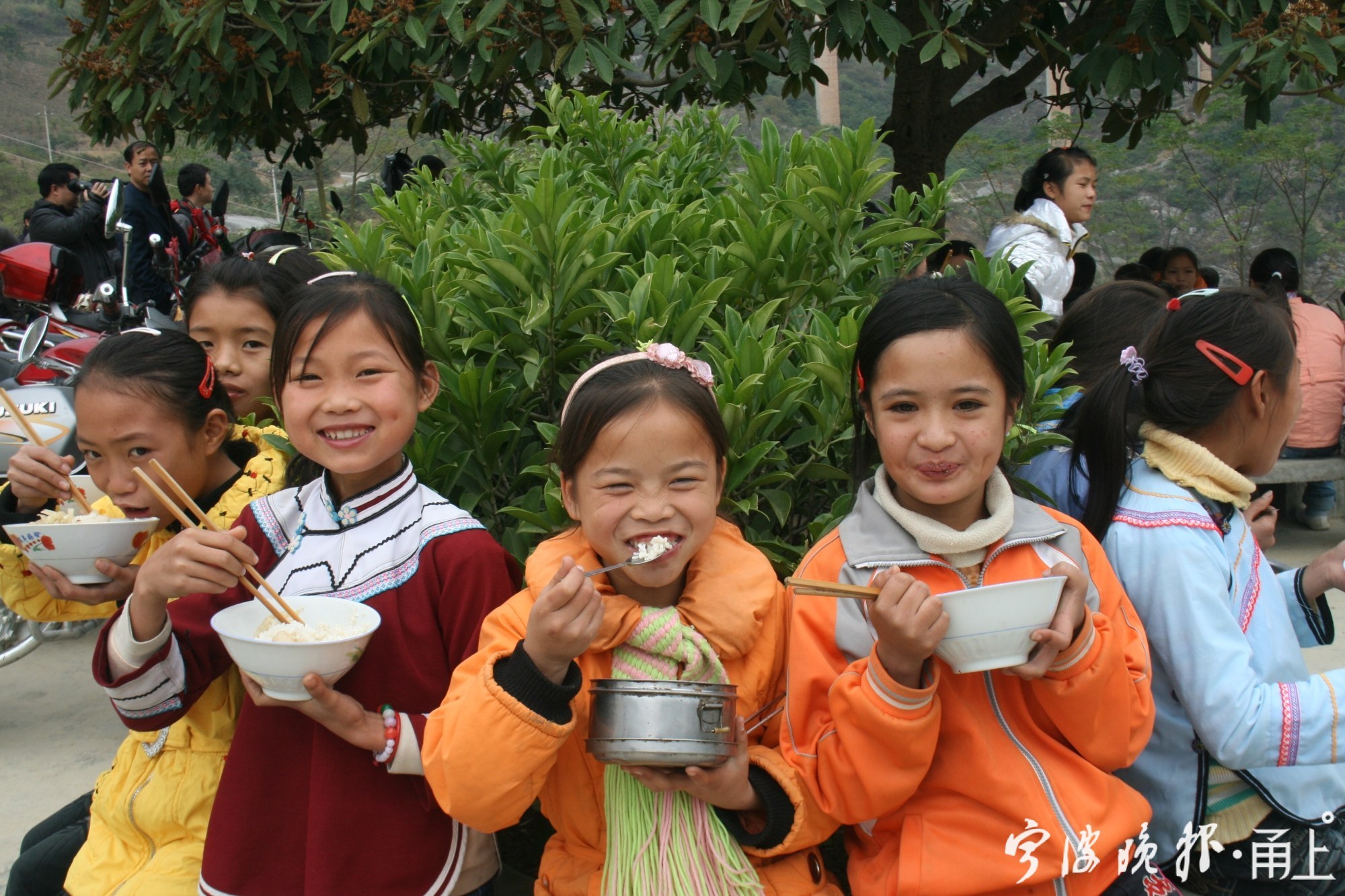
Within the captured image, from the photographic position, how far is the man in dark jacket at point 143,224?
689 cm

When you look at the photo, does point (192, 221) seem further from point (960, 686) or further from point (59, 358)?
point (960, 686)

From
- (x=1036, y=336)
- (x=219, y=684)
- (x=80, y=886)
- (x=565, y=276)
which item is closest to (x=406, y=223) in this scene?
(x=565, y=276)

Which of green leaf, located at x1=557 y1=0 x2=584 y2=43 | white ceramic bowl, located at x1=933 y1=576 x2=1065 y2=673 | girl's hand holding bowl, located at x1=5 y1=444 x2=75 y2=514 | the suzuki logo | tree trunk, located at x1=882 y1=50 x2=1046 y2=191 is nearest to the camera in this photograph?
white ceramic bowl, located at x1=933 y1=576 x2=1065 y2=673

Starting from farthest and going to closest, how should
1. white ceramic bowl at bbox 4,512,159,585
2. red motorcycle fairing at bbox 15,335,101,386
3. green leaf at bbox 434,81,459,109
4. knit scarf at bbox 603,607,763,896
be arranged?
green leaf at bbox 434,81,459,109 < red motorcycle fairing at bbox 15,335,101,386 < white ceramic bowl at bbox 4,512,159,585 < knit scarf at bbox 603,607,763,896

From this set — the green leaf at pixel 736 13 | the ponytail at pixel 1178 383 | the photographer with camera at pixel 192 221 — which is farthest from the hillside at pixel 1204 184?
the ponytail at pixel 1178 383

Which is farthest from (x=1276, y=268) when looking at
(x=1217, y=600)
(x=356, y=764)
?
(x=356, y=764)

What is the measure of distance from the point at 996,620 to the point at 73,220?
804cm

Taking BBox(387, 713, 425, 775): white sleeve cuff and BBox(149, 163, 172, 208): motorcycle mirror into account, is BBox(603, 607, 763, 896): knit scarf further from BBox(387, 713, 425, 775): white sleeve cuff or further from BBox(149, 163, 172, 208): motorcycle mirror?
BBox(149, 163, 172, 208): motorcycle mirror

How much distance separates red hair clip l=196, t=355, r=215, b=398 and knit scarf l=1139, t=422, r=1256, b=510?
1.82 meters

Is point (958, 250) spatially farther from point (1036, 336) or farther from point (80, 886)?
point (80, 886)

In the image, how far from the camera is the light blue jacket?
5.77 feet

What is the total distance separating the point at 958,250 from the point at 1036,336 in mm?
1780

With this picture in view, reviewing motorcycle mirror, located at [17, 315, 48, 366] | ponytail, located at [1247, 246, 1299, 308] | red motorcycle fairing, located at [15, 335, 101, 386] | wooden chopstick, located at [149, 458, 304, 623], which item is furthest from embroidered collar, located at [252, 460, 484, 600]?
ponytail, located at [1247, 246, 1299, 308]

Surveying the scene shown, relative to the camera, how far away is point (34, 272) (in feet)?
17.7
